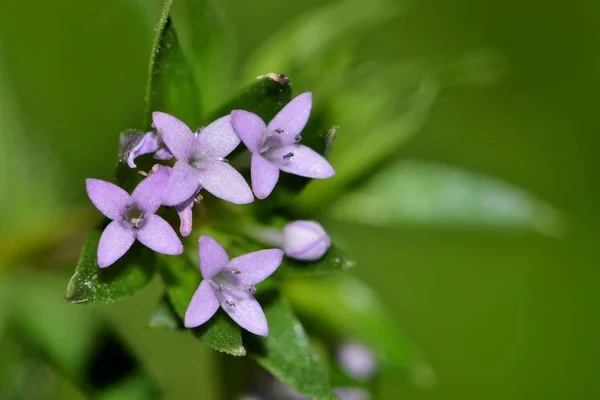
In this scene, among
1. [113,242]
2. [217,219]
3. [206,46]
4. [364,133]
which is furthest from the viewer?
[364,133]

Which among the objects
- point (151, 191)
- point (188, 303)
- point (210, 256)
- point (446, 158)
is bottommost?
point (446, 158)

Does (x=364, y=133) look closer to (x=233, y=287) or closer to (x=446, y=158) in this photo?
(x=233, y=287)

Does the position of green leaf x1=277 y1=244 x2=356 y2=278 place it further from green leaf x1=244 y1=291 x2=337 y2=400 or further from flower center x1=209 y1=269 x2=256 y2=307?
flower center x1=209 y1=269 x2=256 y2=307

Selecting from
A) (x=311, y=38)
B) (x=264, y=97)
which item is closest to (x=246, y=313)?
(x=264, y=97)

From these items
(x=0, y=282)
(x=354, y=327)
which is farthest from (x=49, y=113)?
(x=354, y=327)

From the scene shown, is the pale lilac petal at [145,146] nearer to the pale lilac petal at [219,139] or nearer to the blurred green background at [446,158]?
the pale lilac petal at [219,139]

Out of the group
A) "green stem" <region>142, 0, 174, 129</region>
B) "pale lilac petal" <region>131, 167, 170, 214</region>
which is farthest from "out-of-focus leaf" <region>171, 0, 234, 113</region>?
"pale lilac petal" <region>131, 167, 170, 214</region>

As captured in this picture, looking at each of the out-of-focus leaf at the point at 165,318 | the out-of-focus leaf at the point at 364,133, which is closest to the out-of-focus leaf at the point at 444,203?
the out-of-focus leaf at the point at 364,133
